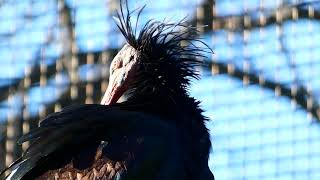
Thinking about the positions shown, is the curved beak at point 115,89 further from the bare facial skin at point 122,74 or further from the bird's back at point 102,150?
the bird's back at point 102,150

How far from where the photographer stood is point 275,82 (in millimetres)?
4688

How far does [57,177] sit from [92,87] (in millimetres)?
1888

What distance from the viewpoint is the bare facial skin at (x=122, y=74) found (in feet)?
10.3

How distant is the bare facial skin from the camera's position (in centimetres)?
314

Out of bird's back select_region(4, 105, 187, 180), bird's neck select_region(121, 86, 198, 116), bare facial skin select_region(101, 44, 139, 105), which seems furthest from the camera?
bare facial skin select_region(101, 44, 139, 105)

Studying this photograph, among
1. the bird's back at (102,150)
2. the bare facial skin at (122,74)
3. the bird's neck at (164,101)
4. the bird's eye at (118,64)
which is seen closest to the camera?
the bird's back at (102,150)

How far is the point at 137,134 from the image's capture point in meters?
2.74

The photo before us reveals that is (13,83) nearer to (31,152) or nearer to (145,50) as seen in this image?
(145,50)

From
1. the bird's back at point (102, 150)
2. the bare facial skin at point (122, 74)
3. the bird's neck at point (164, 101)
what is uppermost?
the bare facial skin at point (122, 74)

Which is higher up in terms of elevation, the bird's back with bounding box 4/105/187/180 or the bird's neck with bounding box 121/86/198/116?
the bird's neck with bounding box 121/86/198/116

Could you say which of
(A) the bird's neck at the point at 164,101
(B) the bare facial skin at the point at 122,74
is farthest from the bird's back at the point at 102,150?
(B) the bare facial skin at the point at 122,74

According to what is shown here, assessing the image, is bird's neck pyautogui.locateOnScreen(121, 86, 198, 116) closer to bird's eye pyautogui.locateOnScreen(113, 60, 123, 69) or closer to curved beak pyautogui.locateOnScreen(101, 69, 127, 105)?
curved beak pyautogui.locateOnScreen(101, 69, 127, 105)


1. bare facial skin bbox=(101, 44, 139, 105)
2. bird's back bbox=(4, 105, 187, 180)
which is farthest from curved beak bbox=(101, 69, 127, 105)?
bird's back bbox=(4, 105, 187, 180)

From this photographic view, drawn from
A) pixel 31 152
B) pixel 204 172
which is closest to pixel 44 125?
pixel 31 152
